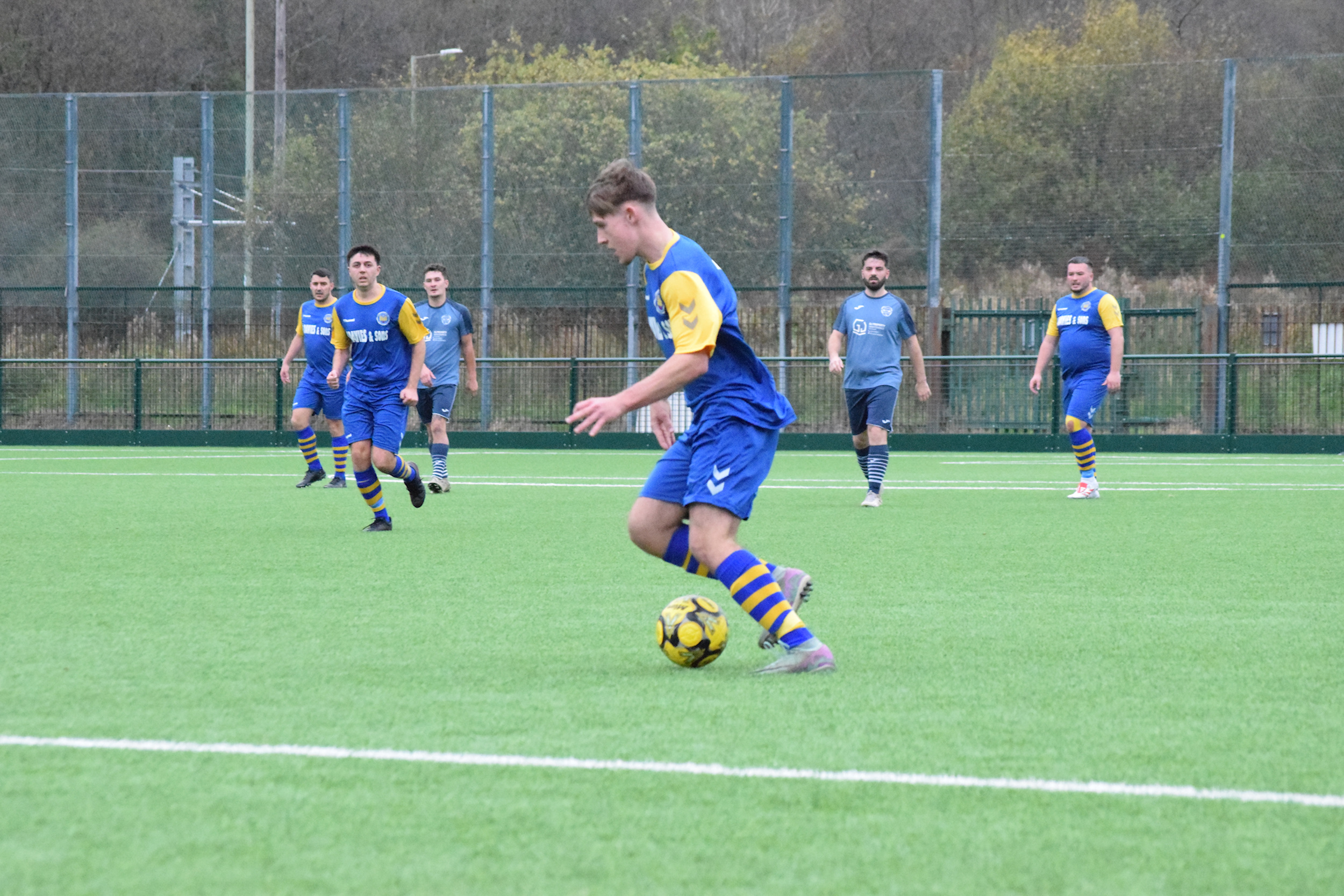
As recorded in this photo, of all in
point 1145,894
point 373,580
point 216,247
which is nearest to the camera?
point 1145,894

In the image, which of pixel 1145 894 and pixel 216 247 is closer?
pixel 1145 894

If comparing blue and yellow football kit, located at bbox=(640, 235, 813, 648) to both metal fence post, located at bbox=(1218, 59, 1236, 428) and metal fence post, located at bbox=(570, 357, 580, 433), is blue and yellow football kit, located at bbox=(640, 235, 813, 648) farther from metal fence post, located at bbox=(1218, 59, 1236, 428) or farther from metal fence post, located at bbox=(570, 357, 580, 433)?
metal fence post, located at bbox=(1218, 59, 1236, 428)

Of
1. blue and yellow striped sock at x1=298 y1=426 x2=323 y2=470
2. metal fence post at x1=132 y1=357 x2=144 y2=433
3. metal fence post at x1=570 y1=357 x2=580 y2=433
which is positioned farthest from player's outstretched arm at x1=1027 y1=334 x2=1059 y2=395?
metal fence post at x1=132 y1=357 x2=144 y2=433

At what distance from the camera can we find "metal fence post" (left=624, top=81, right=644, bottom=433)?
25.9 meters

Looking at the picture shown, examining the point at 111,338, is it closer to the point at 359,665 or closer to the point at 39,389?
the point at 39,389

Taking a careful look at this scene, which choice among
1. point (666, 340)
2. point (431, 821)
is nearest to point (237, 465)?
point (666, 340)

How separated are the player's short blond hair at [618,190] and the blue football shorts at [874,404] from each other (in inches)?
326

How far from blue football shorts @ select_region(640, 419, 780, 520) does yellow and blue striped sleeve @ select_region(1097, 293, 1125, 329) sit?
8.81 m

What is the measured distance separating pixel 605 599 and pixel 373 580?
1.40 meters

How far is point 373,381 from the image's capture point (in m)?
11.6

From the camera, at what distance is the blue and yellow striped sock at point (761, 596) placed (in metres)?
5.54

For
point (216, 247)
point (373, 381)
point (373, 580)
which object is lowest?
point (373, 580)

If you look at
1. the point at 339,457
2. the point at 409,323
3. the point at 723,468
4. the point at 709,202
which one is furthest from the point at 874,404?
the point at 709,202

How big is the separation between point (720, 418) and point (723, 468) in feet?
0.59
